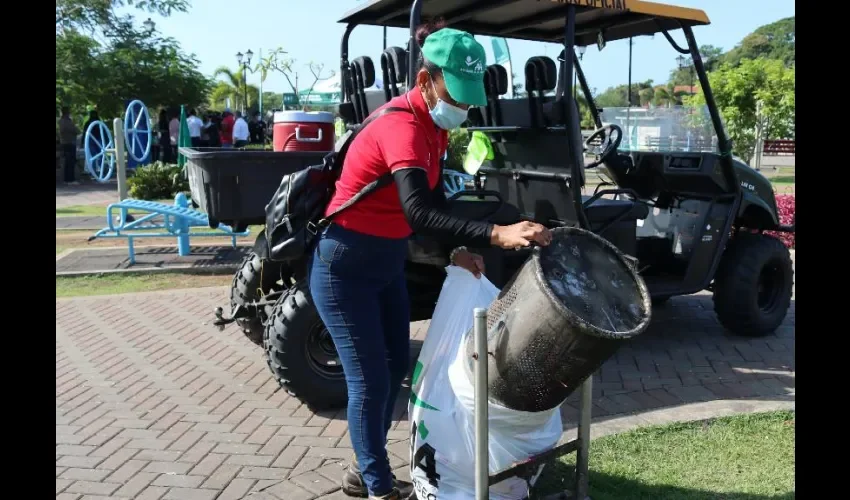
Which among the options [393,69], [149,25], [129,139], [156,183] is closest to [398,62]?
[393,69]

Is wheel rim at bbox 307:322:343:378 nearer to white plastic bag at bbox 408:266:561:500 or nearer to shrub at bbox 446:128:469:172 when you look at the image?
white plastic bag at bbox 408:266:561:500

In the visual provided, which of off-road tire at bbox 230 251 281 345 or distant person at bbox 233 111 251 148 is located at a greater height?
distant person at bbox 233 111 251 148

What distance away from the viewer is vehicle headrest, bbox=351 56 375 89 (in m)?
5.03

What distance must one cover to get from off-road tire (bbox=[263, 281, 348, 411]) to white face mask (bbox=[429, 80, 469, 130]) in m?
1.77

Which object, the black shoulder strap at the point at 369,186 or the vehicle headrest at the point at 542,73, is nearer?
the black shoulder strap at the point at 369,186

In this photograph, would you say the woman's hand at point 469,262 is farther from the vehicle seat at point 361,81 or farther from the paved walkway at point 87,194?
the paved walkway at point 87,194

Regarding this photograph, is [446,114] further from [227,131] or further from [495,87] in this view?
[227,131]

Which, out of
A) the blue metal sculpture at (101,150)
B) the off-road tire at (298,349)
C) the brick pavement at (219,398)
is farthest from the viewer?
the blue metal sculpture at (101,150)

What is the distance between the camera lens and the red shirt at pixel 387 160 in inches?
105

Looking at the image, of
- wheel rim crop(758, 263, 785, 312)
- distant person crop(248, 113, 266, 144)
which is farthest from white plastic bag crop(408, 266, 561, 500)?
distant person crop(248, 113, 266, 144)


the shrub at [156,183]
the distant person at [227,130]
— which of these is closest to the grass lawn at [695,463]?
the shrub at [156,183]

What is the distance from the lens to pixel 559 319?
2.58 metres

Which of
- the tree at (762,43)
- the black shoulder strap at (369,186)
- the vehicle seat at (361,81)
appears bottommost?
the black shoulder strap at (369,186)
